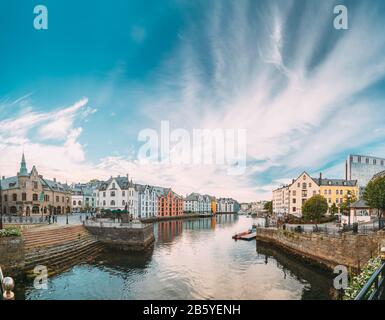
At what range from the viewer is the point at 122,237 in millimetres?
31469

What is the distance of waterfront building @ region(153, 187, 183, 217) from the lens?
92225 mm

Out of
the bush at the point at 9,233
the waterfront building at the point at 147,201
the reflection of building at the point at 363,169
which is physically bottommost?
the waterfront building at the point at 147,201

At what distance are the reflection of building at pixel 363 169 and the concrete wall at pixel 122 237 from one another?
208 ft

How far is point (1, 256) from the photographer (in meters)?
17.8

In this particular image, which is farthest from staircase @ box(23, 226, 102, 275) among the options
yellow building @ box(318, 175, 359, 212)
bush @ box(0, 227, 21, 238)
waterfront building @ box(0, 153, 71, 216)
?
yellow building @ box(318, 175, 359, 212)

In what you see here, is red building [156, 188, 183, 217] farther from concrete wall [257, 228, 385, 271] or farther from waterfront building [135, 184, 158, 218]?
concrete wall [257, 228, 385, 271]

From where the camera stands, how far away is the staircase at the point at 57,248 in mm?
19625

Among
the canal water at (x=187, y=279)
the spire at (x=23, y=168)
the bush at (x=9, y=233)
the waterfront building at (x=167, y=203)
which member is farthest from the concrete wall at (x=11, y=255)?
the waterfront building at (x=167, y=203)

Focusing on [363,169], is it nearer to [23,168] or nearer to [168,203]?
[168,203]

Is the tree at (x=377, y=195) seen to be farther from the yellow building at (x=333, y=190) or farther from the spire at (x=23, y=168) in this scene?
Answer: the spire at (x=23, y=168)

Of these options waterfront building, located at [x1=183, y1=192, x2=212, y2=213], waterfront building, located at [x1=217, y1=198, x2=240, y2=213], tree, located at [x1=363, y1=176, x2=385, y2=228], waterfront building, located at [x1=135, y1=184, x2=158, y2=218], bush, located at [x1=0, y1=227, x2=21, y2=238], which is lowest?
waterfront building, located at [x1=217, y1=198, x2=240, y2=213]

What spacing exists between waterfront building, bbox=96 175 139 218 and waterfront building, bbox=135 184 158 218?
7.49 metres
